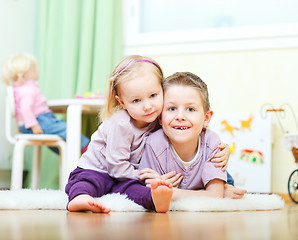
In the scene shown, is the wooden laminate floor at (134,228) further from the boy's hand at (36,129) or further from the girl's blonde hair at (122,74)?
the boy's hand at (36,129)

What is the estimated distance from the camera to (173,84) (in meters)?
1.48

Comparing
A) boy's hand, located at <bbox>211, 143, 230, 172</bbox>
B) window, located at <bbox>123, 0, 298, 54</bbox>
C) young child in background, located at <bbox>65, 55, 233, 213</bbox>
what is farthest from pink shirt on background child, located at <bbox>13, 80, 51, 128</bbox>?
boy's hand, located at <bbox>211, 143, 230, 172</bbox>

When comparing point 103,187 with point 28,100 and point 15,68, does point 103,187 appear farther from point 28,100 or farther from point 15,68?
point 15,68

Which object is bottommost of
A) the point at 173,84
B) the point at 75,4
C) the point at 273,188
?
the point at 273,188

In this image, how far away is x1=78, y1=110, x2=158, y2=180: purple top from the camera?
1421 mm

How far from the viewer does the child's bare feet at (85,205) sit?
1.18 m

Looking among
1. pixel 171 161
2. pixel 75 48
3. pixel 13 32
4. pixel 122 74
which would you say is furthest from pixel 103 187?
pixel 13 32

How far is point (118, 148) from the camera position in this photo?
1.42 metres

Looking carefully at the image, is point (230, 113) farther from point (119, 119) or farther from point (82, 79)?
point (119, 119)

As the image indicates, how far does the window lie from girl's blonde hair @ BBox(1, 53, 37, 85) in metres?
0.70

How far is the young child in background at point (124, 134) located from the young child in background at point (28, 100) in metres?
0.93

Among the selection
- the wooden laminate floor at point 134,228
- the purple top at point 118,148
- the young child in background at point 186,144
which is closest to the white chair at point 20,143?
the purple top at point 118,148

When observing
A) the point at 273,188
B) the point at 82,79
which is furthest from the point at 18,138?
the point at 273,188

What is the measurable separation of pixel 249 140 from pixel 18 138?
1.26 metres
